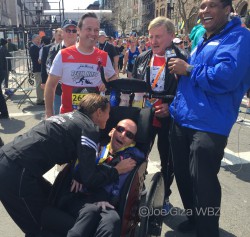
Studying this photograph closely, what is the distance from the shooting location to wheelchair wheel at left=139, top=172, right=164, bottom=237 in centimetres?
218

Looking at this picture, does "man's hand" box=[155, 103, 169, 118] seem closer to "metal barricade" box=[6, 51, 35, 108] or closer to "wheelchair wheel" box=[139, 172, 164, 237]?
"wheelchair wheel" box=[139, 172, 164, 237]

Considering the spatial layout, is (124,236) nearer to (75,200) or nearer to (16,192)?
(75,200)

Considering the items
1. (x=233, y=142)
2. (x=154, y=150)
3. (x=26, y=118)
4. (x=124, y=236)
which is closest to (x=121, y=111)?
(x=124, y=236)

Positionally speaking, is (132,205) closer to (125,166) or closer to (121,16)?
(125,166)

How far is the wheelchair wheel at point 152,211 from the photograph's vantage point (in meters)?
2.18

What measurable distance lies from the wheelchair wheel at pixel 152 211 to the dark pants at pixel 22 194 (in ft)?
2.54

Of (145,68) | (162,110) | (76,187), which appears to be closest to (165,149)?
(162,110)

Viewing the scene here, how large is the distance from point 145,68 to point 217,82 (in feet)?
3.40

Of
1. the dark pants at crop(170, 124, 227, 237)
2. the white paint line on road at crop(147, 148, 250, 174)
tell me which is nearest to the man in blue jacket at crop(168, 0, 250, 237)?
the dark pants at crop(170, 124, 227, 237)

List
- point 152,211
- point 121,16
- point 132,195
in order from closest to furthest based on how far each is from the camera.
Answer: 1. point 132,195
2. point 152,211
3. point 121,16

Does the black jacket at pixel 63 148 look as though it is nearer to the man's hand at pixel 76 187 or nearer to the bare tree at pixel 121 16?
the man's hand at pixel 76 187

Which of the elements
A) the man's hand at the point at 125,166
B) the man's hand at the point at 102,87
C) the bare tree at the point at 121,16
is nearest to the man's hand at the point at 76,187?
the man's hand at the point at 125,166

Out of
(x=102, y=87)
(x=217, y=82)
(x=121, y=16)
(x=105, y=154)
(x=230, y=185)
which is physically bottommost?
(x=230, y=185)

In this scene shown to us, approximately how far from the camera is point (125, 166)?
2348 millimetres
